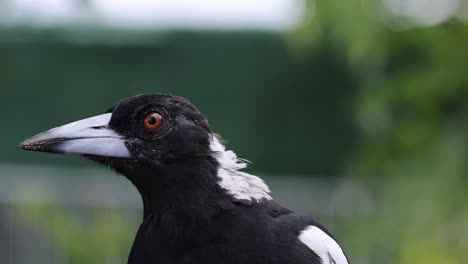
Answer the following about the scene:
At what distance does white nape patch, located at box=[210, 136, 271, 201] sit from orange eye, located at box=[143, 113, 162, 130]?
211 mm

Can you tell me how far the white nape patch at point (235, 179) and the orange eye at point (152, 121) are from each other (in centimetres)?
21

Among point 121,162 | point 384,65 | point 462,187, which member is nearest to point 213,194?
point 121,162

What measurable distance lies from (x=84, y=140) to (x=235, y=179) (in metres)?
0.52

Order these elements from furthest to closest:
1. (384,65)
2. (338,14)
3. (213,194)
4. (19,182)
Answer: (19,182) → (384,65) → (338,14) → (213,194)

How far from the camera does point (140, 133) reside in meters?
3.46

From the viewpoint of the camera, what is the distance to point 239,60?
311 inches

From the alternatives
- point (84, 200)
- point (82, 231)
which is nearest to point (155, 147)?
point (82, 231)

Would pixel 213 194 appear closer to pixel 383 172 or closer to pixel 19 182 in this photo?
pixel 383 172

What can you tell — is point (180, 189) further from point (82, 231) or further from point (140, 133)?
point (82, 231)

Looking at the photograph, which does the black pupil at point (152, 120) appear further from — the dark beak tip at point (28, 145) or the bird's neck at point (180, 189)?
the dark beak tip at point (28, 145)

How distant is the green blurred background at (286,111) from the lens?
583 centimetres

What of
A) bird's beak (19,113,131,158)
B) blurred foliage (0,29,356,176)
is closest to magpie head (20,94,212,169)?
bird's beak (19,113,131,158)

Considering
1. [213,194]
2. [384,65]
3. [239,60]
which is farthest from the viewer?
[239,60]

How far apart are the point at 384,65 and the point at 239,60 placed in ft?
5.23
